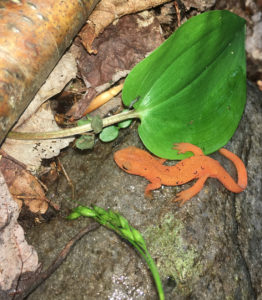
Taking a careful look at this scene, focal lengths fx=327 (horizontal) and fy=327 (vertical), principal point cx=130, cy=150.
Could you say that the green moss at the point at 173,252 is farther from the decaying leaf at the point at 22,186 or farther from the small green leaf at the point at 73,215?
the decaying leaf at the point at 22,186

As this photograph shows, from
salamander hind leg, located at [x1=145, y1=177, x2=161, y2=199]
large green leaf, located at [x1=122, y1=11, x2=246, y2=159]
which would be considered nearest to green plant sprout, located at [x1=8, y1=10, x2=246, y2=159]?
large green leaf, located at [x1=122, y1=11, x2=246, y2=159]

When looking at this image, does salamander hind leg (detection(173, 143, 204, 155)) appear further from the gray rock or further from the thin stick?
the thin stick

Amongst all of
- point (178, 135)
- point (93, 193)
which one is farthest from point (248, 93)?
point (93, 193)

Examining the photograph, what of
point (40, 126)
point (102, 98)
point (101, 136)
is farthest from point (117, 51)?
point (40, 126)

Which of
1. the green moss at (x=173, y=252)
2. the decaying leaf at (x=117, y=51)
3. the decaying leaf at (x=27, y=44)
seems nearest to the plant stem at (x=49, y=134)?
the decaying leaf at (x=27, y=44)

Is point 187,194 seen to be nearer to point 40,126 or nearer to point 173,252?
point 173,252
